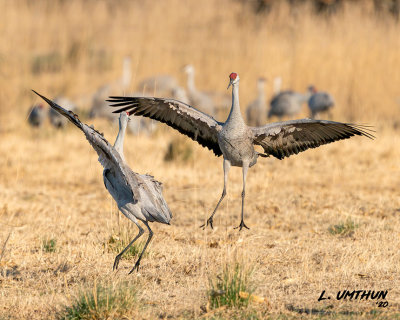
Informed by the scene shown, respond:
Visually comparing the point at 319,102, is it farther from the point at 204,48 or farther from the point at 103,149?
the point at 103,149

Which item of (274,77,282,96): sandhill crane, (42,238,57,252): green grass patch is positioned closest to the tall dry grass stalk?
(274,77,282,96): sandhill crane

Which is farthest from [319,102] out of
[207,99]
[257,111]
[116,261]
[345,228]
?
[116,261]

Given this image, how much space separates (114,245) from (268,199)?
9.89ft

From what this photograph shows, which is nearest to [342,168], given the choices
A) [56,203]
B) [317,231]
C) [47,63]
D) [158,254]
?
[317,231]

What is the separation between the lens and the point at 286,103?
50.0 feet

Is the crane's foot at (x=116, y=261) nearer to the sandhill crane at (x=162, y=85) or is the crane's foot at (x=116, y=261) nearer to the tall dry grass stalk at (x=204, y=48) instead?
the tall dry grass stalk at (x=204, y=48)

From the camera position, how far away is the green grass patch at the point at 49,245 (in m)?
6.81

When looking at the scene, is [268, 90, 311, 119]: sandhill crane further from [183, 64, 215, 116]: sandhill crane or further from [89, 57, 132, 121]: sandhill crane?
[89, 57, 132, 121]: sandhill crane

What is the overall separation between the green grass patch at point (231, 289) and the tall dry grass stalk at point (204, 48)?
971 cm

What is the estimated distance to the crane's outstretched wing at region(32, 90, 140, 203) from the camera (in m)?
5.15

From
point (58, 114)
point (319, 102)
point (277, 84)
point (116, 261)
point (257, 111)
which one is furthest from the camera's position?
point (277, 84)

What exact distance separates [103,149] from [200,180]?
5273 millimetres

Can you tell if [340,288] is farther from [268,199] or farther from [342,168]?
[342,168]

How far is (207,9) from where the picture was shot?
898 inches
